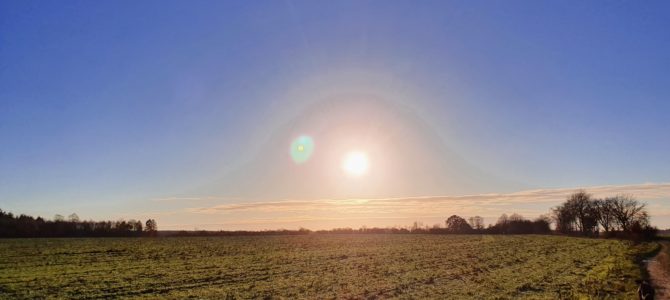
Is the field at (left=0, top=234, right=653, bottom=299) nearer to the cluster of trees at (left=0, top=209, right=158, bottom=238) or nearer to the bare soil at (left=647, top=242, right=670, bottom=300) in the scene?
the bare soil at (left=647, top=242, right=670, bottom=300)

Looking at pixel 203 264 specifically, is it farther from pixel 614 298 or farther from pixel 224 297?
pixel 614 298

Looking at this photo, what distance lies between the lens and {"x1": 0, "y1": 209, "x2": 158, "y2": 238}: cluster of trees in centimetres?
9850

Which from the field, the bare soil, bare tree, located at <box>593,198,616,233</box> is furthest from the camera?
bare tree, located at <box>593,198,616,233</box>

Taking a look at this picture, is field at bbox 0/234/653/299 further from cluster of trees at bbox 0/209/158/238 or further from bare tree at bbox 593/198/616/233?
bare tree at bbox 593/198/616/233

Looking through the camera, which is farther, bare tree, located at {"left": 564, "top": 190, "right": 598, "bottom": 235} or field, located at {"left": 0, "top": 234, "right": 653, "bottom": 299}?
bare tree, located at {"left": 564, "top": 190, "right": 598, "bottom": 235}

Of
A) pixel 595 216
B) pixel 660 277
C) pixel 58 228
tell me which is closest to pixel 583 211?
pixel 595 216

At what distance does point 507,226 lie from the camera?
16662 centimetres

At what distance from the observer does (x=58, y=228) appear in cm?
11044

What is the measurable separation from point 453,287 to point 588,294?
6866 mm

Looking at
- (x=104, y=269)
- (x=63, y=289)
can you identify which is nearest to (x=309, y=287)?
(x=63, y=289)

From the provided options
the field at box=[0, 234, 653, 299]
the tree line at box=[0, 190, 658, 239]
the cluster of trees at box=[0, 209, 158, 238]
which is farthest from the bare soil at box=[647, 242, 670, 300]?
the cluster of trees at box=[0, 209, 158, 238]

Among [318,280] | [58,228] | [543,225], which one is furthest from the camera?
[543,225]

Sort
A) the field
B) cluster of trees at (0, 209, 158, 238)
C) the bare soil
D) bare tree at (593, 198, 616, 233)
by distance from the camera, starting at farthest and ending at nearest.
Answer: bare tree at (593, 198, 616, 233)
cluster of trees at (0, 209, 158, 238)
the field
the bare soil

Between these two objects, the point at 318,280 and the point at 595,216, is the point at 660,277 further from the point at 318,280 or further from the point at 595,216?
the point at 595,216
